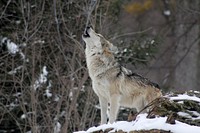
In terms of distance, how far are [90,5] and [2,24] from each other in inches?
91.5

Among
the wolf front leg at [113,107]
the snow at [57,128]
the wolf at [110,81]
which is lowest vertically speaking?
the snow at [57,128]

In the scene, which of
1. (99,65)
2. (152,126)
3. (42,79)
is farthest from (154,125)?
(42,79)

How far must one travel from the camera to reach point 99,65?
9172mm

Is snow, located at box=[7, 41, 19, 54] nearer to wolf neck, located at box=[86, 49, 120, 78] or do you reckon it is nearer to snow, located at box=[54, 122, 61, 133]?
snow, located at box=[54, 122, 61, 133]

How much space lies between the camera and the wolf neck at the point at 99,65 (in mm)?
9133

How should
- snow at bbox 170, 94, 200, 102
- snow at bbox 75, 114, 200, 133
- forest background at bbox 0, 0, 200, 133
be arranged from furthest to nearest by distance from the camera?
forest background at bbox 0, 0, 200, 133
snow at bbox 170, 94, 200, 102
snow at bbox 75, 114, 200, 133

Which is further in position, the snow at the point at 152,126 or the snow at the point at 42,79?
the snow at the point at 42,79

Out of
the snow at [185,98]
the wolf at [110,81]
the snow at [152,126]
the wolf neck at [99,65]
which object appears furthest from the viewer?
the wolf neck at [99,65]

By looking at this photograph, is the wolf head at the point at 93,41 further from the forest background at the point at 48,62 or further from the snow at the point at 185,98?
the snow at the point at 185,98

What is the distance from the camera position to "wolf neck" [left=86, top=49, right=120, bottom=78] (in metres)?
9.13

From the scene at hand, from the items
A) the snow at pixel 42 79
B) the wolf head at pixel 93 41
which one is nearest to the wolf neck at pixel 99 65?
the wolf head at pixel 93 41

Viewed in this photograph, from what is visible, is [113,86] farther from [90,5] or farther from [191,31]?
[191,31]

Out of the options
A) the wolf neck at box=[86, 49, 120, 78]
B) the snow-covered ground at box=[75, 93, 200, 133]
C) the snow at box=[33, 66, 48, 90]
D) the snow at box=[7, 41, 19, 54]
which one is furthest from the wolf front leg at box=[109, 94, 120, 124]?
the snow at box=[7, 41, 19, 54]

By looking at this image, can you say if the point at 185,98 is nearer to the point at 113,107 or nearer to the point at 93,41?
the point at 113,107
